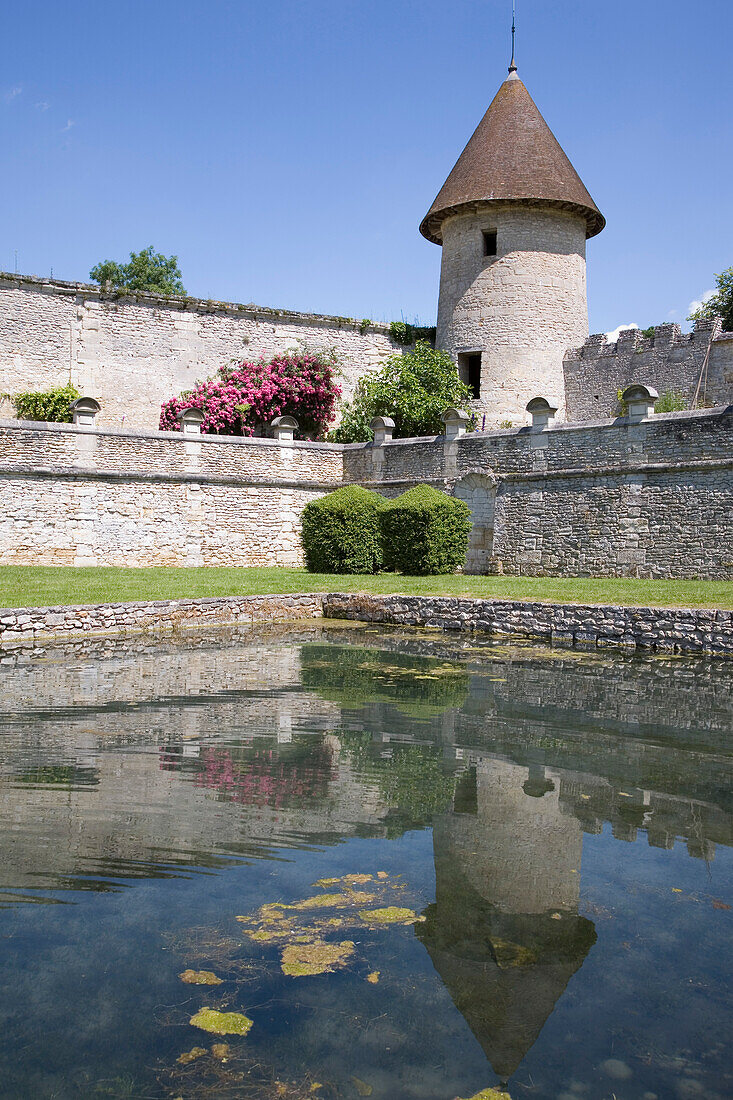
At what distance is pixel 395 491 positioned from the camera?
67.1 ft

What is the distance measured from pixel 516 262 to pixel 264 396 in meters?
7.76

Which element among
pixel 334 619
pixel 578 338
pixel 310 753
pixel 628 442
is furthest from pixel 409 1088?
pixel 578 338

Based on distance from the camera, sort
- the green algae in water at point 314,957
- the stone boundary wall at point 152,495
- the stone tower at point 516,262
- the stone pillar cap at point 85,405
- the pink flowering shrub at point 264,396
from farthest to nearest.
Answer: the pink flowering shrub at point 264,396 → the stone tower at point 516,262 → the stone pillar cap at point 85,405 → the stone boundary wall at point 152,495 → the green algae in water at point 314,957

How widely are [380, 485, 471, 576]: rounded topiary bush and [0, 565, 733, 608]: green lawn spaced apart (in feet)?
1.86

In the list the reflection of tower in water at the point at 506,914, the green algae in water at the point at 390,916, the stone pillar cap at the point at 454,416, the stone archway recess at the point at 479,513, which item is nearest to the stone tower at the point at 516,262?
the stone pillar cap at the point at 454,416

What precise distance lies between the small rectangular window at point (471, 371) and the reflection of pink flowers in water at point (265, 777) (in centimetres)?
1855

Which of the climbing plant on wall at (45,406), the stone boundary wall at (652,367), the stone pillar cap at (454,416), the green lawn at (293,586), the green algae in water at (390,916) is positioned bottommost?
the green algae in water at (390,916)

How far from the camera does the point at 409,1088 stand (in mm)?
2680

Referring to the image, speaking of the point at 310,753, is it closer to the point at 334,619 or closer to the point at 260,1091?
the point at 260,1091

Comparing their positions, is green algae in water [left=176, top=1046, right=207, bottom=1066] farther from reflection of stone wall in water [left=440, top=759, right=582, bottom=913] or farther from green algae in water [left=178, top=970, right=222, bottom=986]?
reflection of stone wall in water [left=440, top=759, right=582, bottom=913]

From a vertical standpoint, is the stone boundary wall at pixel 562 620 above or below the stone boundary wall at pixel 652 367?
below

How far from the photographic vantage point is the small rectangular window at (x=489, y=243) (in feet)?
76.0

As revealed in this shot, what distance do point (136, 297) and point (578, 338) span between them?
1225 centimetres

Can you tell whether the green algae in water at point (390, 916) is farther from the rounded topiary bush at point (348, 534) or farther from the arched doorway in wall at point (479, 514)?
the arched doorway in wall at point (479, 514)
